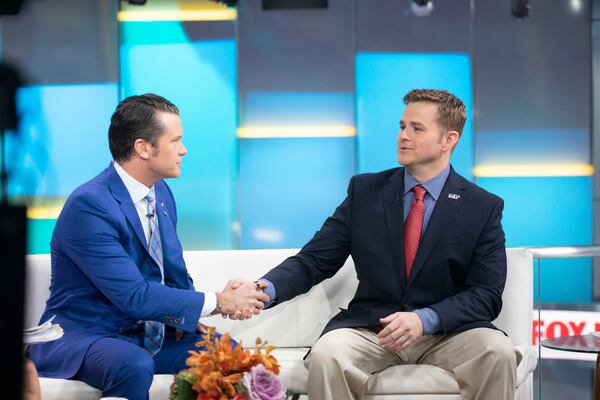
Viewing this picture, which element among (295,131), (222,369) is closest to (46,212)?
(295,131)

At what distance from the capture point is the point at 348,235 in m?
3.07

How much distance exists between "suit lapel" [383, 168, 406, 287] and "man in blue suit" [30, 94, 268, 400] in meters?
0.52

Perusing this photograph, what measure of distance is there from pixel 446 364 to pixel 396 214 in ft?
1.92

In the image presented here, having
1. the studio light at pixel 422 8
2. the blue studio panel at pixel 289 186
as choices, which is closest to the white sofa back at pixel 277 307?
the blue studio panel at pixel 289 186

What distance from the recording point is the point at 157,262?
279cm

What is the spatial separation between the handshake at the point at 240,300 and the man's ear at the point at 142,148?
564mm

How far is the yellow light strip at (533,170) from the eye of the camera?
613 cm

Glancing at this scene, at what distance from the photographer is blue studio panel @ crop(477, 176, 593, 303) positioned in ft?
20.1

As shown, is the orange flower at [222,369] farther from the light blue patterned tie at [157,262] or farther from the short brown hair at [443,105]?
the short brown hair at [443,105]

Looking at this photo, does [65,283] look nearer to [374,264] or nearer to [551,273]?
[374,264]

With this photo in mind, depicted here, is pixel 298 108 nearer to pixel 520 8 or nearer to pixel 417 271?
pixel 520 8

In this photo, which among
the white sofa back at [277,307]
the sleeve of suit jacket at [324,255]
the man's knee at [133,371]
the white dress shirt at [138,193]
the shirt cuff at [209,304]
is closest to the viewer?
the man's knee at [133,371]

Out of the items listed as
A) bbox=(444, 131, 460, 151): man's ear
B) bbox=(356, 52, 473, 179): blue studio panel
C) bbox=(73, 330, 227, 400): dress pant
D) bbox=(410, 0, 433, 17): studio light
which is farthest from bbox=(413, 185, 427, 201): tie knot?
bbox=(410, 0, 433, 17): studio light

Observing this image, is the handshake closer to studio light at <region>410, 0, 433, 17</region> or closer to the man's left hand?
the man's left hand
